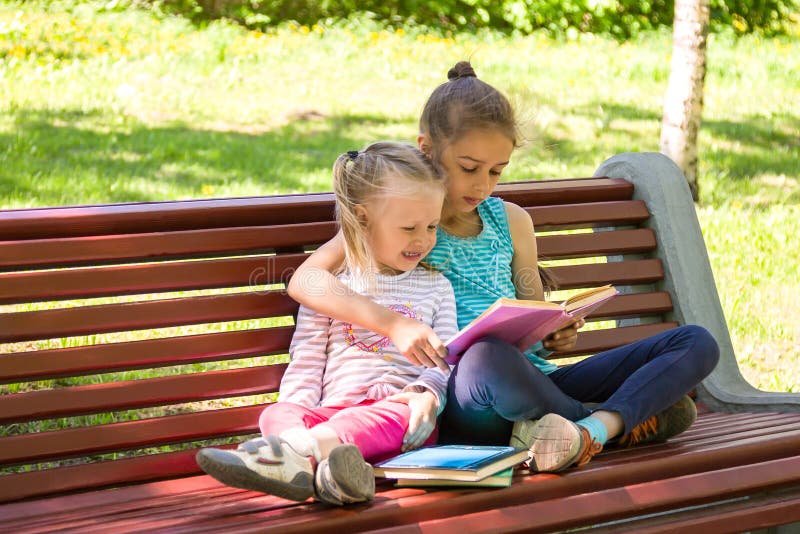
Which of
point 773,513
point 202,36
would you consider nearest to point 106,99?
point 202,36

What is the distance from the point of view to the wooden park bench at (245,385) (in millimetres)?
2408

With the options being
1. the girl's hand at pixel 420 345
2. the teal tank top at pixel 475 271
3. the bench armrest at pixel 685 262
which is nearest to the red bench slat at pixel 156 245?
the teal tank top at pixel 475 271

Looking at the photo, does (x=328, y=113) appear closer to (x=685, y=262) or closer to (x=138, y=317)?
(x=685, y=262)

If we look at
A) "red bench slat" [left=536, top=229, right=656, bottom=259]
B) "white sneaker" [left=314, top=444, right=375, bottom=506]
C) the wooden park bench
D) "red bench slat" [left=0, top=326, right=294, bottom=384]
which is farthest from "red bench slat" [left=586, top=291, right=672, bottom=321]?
"white sneaker" [left=314, top=444, right=375, bottom=506]

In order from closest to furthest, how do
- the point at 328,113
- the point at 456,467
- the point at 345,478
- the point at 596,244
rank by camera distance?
the point at 345,478
the point at 456,467
the point at 596,244
the point at 328,113

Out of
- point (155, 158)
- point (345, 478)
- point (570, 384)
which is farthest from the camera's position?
point (155, 158)

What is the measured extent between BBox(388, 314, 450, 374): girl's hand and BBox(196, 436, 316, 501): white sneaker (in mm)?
445

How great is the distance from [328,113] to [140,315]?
215 inches

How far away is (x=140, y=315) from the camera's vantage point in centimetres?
295

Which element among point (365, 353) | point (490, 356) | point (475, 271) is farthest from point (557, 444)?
point (475, 271)

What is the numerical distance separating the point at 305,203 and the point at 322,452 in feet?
3.08

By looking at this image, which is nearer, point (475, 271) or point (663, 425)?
point (663, 425)

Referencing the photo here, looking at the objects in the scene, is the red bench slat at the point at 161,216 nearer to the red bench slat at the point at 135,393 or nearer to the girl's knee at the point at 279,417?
the red bench slat at the point at 135,393

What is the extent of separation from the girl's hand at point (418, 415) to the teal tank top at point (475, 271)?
1.33 feet
